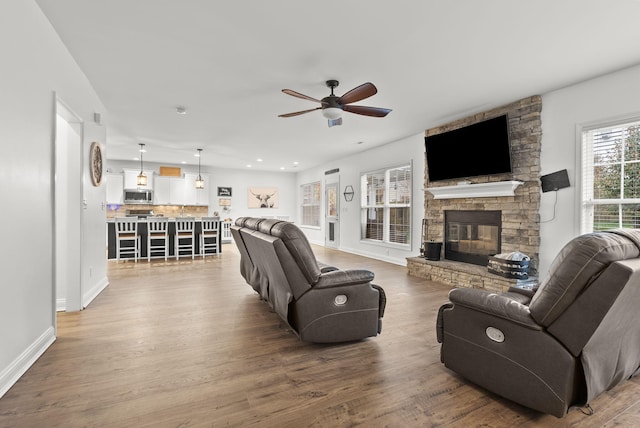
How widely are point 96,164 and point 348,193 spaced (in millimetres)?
5856

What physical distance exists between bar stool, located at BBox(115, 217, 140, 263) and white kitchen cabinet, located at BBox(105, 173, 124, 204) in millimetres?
3120

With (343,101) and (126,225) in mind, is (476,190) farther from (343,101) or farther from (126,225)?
(126,225)

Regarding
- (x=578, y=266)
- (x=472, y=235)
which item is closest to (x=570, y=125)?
(x=472, y=235)

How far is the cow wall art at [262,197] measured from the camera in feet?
37.4

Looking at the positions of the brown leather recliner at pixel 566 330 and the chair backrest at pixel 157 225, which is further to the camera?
the chair backrest at pixel 157 225

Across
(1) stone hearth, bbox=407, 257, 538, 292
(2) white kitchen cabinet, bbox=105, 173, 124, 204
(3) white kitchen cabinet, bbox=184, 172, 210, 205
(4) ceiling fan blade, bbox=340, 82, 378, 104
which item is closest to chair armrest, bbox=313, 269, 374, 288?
(4) ceiling fan blade, bbox=340, 82, 378, 104

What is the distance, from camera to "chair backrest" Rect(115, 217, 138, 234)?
6672 mm

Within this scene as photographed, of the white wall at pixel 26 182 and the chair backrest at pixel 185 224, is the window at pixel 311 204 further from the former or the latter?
the white wall at pixel 26 182

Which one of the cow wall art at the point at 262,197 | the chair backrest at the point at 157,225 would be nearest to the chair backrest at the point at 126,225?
the chair backrest at the point at 157,225

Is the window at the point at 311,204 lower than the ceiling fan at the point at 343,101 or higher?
lower

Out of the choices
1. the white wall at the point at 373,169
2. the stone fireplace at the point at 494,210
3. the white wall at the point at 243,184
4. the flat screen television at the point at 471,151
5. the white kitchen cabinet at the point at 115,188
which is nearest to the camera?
the stone fireplace at the point at 494,210

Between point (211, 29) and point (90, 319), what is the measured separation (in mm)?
3118

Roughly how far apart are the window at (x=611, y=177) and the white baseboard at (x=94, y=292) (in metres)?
6.02

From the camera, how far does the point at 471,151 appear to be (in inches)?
192
